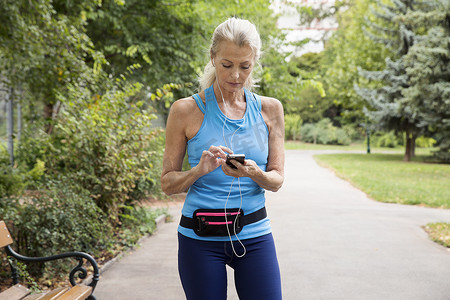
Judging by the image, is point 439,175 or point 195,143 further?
point 439,175

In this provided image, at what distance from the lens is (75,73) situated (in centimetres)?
700

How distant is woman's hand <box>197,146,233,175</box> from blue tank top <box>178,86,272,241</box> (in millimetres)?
85

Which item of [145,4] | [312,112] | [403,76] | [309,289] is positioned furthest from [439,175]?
[312,112]

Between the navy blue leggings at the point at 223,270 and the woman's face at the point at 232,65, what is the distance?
0.69 meters

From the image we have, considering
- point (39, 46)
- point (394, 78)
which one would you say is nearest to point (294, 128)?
point (394, 78)

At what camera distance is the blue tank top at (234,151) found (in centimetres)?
201

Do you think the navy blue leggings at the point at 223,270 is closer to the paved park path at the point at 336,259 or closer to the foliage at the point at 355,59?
the paved park path at the point at 336,259

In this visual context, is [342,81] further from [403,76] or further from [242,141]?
[242,141]

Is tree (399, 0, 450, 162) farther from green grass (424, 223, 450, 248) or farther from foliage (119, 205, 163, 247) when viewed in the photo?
foliage (119, 205, 163, 247)

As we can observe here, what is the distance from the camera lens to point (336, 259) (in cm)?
598

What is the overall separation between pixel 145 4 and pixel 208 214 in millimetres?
10138

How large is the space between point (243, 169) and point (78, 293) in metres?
2.03

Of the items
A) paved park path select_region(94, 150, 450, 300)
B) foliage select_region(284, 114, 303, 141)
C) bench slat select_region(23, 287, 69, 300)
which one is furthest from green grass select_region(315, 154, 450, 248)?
foliage select_region(284, 114, 303, 141)

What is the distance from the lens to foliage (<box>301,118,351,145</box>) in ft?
135
